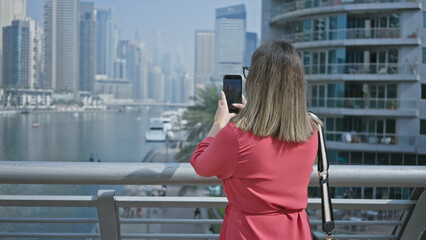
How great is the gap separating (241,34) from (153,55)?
2554mm

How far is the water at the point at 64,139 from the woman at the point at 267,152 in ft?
11.2

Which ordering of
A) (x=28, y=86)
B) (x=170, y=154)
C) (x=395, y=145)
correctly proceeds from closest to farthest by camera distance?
(x=28, y=86) → (x=395, y=145) → (x=170, y=154)

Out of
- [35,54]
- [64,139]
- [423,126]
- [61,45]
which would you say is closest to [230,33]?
[61,45]

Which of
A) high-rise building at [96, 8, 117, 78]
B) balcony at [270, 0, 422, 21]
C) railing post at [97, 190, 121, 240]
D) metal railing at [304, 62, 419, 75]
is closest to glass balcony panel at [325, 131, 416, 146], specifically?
metal railing at [304, 62, 419, 75]

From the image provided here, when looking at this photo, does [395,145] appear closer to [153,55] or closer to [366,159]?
[366,159]

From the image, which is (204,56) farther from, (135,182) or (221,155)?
(221,155)

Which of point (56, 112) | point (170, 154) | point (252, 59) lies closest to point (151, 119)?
point (170, 154)

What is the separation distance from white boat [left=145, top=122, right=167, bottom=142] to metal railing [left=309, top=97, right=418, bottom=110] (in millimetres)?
3861

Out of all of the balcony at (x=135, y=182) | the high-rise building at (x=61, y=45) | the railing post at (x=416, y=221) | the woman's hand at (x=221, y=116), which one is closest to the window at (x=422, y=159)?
the high-rise building at (x=61, y=45)

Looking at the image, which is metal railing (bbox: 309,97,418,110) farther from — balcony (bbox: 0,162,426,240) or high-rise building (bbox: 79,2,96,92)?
balcony (bbox: 0,162,426,240)

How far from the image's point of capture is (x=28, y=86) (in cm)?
571

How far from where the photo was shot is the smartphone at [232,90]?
1.11m

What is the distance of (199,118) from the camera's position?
1406 centimetres

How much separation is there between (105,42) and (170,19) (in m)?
5.07
